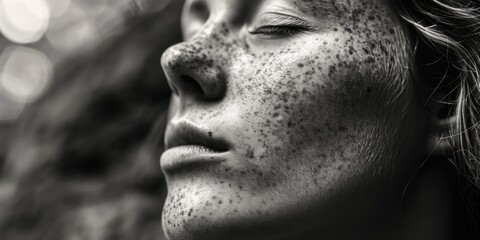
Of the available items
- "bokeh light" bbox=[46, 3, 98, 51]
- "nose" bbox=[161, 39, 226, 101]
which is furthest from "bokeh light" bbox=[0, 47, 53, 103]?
"nose" bbox=[161, 39, 226, 101]

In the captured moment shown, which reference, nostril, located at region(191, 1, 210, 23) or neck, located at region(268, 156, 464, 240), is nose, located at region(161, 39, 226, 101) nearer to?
nostril, located at region(191, 1, 210, 23)

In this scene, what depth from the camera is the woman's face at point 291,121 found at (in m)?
1.37

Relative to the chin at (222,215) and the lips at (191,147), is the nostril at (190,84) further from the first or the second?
the chin at (222,215)

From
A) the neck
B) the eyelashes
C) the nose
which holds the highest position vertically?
the eyelashes

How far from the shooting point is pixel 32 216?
2318 millimetres

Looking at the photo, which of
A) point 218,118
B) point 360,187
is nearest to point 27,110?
point 218,118

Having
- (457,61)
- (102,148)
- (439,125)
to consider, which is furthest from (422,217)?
(102,148)

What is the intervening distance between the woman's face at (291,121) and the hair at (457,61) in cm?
6

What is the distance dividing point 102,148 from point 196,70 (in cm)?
99

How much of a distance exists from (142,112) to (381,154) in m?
1.14

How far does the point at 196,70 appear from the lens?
1.47 m

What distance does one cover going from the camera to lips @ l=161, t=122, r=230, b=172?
4.60 ft

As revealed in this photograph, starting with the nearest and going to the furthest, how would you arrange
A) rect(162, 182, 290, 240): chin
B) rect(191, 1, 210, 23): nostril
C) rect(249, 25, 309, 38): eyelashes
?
rect(162, 182, 290, 240): chin, rect(249, 25, 309, 38): eyelashes, rect(191, 1, 210, 23): nostril

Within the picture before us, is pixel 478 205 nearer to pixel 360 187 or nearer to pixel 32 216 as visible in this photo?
pixel 360 187
